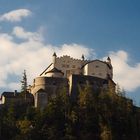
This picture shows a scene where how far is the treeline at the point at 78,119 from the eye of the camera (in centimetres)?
8019

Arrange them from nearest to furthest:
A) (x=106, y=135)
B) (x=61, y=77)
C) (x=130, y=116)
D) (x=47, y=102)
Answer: (x=106, y=135)
(x=130, y=116)
(x=47, y=102)
(x=61, y=77)

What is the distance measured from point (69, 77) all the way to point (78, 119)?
14.1 m

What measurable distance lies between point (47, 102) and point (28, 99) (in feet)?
18.7

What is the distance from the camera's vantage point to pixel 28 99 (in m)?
93.8

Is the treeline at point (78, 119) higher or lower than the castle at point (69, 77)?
lower

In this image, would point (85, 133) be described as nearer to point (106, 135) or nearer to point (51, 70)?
point (106, 135)

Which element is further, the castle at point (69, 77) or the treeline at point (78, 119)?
the castle at point (69, 77)

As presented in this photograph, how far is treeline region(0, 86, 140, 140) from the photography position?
80188mm

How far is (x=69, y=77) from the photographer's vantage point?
95.4 metres

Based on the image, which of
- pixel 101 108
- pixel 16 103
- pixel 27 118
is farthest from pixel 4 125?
pixel 101 108

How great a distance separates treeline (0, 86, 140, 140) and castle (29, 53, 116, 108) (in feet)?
13.8

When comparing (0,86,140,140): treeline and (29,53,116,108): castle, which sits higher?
(29,53,116,108): castle

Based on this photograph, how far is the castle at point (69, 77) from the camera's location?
92.6 m

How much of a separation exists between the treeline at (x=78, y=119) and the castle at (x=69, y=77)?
4194mm
